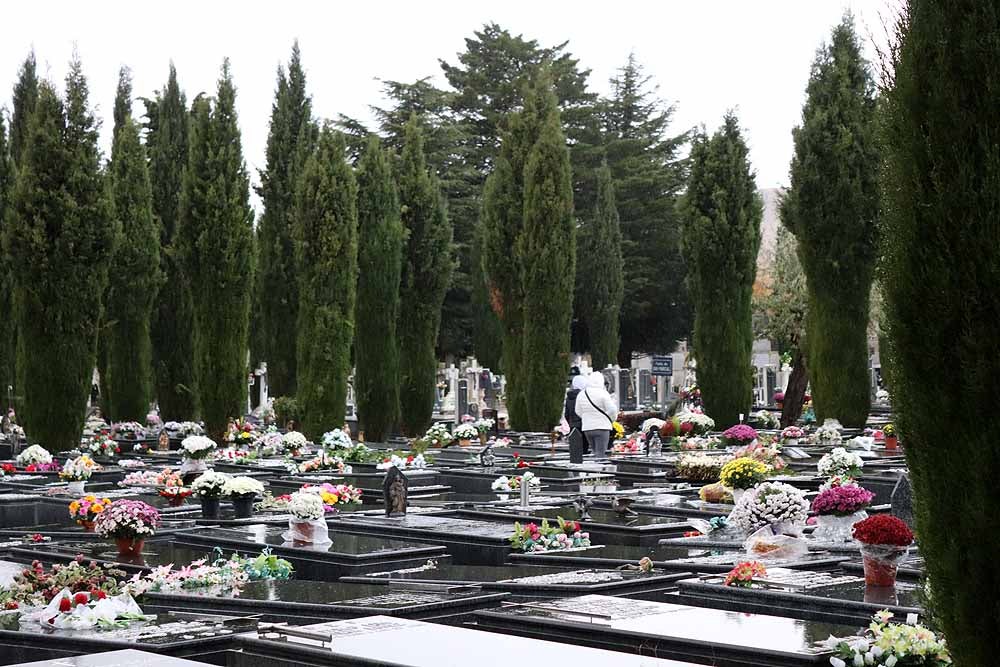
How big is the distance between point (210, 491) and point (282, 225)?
1685 centimetres

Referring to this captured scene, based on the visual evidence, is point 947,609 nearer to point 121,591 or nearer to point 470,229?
point 121,591

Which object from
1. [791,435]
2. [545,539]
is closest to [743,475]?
[545,539]

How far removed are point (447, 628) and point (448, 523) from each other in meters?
5.30

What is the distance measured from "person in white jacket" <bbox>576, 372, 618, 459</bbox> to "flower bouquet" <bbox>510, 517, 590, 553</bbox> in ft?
25.8

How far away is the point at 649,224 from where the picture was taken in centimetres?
4816

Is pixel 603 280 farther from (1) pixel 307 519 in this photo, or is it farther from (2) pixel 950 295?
(2) pixel 950 295

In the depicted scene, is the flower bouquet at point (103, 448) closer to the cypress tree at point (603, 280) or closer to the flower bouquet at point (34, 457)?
the flower bouquet at point (34, 457)

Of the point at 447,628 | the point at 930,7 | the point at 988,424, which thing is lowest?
the point at 447,628

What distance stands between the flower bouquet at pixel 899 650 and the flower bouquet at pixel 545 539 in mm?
4762

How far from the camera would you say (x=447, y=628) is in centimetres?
700

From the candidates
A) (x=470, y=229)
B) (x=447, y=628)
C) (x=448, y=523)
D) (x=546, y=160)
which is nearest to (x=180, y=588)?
(x=447, y=628)

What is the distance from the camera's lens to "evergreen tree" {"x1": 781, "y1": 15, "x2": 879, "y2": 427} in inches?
886

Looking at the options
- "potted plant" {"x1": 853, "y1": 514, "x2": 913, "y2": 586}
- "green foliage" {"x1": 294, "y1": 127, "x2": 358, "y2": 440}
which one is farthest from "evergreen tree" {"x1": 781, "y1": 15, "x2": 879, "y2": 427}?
"potted plant" {"x1": 853, "y1": 514, "x2": 913, "y2": 586}

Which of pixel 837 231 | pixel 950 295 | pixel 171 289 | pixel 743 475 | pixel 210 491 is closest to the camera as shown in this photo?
pixel 950 295
